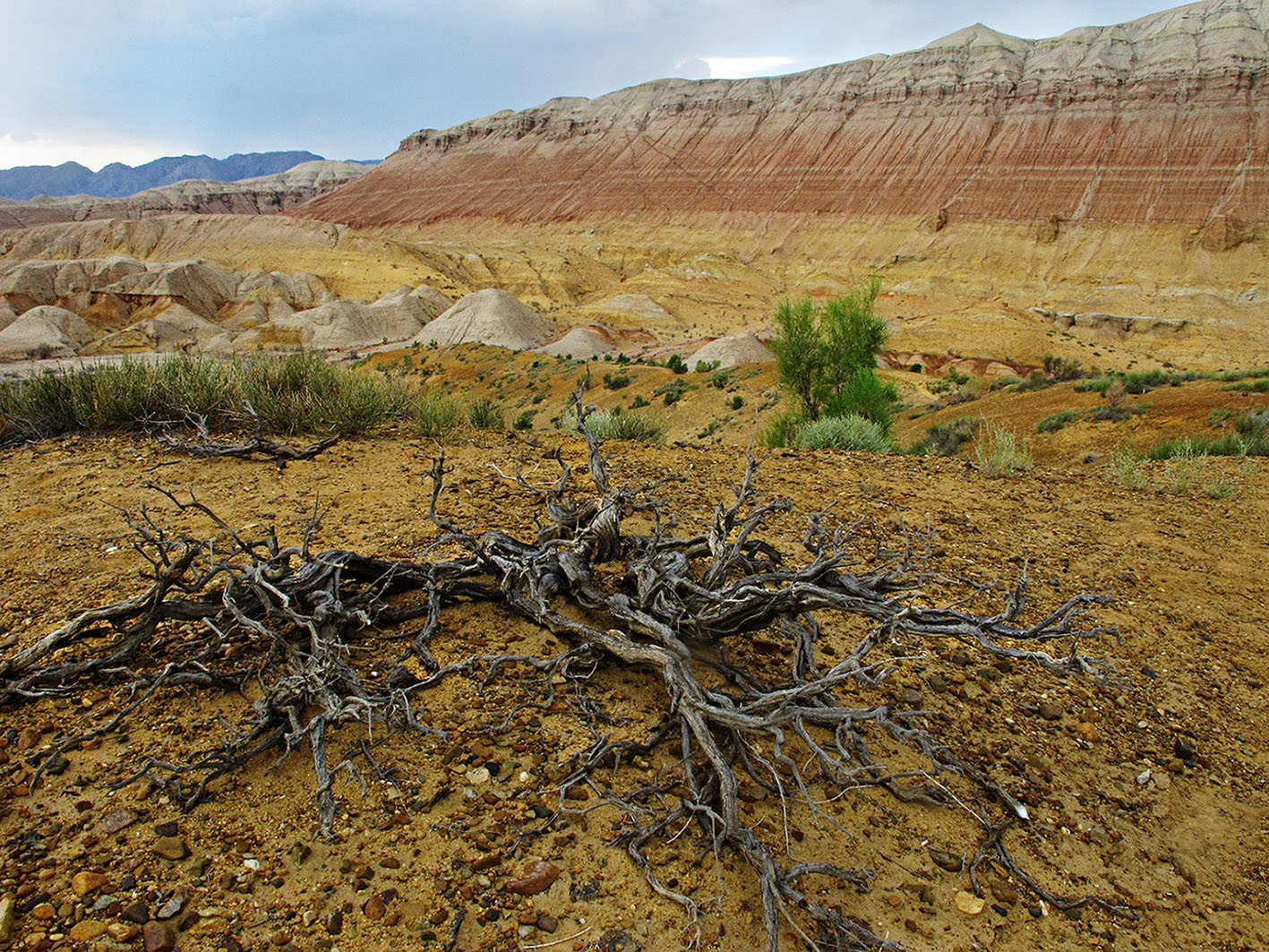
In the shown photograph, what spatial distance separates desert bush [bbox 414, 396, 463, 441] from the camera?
754 cm

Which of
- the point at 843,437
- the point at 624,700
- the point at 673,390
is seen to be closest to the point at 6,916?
the point at 624,700

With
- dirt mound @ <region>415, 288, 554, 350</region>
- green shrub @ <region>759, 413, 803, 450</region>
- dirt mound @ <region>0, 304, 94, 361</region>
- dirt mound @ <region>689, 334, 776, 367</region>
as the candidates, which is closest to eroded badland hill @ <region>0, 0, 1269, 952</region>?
green shrub @ <region>759, 413, 803, 450</region>

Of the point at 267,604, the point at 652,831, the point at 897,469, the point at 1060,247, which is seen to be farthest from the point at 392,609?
the point at 1060,247

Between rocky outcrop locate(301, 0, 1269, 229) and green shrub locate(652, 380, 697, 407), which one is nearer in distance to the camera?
green shrub locate(652, 380, 697, 407)

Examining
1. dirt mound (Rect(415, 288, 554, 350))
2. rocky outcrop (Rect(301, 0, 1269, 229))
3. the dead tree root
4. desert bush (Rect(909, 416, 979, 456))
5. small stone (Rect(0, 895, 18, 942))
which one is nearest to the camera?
small stone (Rect(0, 895, 18, 942))

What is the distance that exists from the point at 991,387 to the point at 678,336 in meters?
25.1

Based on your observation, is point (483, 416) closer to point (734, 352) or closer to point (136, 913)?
point (136, 913)

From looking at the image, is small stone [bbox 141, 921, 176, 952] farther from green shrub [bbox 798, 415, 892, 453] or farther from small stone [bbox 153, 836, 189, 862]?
green shrub [bbox 798, 415, 892, 453]

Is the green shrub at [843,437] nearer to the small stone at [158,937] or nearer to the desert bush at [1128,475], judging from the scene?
the desert bush at [1128,475]

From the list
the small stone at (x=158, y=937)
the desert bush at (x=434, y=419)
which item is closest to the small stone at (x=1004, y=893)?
the small stone at (x=158, y=937)

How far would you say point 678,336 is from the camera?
4381 centimetres

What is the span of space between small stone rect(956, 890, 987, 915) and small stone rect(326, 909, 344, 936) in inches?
79.7

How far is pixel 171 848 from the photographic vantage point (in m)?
2.31

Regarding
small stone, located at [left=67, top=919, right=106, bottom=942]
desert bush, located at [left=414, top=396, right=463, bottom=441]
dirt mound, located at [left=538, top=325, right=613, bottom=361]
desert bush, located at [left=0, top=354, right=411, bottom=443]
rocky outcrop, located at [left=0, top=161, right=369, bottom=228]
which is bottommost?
dirt mound, located at [left=538, top=325, right=613, bottom=361]
